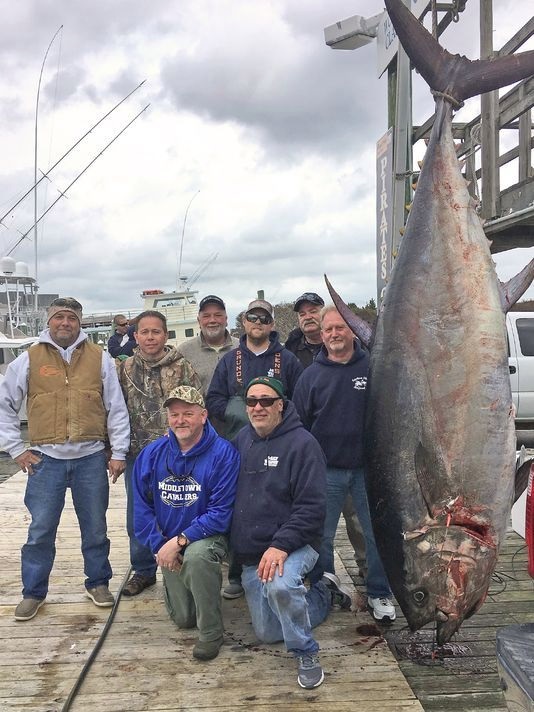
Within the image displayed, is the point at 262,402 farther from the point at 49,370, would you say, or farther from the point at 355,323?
the point at 49,370

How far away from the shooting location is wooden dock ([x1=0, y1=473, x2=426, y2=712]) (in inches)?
96.6

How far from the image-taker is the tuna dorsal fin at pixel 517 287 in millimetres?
2504

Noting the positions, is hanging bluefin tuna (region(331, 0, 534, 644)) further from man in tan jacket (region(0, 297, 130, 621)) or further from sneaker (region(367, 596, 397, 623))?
man in tan jacket (region(0, 297, 130, 621))

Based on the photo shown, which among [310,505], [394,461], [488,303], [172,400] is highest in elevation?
[488,303]

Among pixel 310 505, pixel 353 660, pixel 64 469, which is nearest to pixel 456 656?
pixel 353 660

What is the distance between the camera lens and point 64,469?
328cm

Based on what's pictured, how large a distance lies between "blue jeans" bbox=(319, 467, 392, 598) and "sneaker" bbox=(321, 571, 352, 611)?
0.38 ft

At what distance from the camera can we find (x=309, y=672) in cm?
255

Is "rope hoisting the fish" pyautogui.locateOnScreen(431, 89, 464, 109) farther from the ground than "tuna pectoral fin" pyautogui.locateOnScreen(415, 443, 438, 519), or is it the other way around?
"rope hoisting the fish" pyautogui.locateOnScreen(431, 89, 464, 109)

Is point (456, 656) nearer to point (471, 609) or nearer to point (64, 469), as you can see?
point (471, 609)

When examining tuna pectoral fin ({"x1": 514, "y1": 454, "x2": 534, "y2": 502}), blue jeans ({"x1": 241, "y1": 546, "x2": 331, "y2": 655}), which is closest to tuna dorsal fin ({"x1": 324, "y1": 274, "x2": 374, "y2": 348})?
tuna pectoral fin ({"x1": 514, "y1": 454, "x2": 534, "y2": 502})

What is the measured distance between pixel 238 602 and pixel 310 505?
1.04 m

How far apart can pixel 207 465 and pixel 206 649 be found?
0.84 meters

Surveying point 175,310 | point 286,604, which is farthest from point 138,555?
point 175,310
